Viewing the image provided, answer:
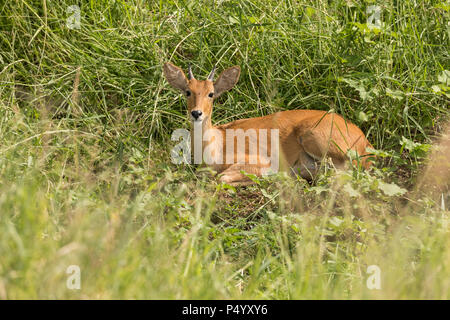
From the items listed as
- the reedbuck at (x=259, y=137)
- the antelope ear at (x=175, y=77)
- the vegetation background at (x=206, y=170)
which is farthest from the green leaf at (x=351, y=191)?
the antelope ear at (x=175, y=77)

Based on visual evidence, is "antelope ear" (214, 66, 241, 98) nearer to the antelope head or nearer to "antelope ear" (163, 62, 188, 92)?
the antelope head

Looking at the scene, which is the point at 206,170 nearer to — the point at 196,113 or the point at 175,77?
the point at 196,113

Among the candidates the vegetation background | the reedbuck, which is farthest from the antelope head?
the vegetation background

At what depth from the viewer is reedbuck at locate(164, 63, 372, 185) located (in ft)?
15.2

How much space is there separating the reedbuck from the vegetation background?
17 centimetres

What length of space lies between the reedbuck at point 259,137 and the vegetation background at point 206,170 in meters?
0.17

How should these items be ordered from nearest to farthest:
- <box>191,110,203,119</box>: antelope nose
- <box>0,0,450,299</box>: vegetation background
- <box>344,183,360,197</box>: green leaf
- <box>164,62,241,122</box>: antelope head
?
<box>0,0,450,299</box>: vegetation background
<box>344,183,360,197</box>: green leaf
<box>191,110,203,119</box>: antelope nose
<box>164,62,241,122</box>: antelope head

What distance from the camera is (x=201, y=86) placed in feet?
15.2

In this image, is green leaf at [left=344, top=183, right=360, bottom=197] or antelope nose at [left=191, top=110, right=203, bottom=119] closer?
green leaf at [left=344, top=183, right=360, bottom=197]

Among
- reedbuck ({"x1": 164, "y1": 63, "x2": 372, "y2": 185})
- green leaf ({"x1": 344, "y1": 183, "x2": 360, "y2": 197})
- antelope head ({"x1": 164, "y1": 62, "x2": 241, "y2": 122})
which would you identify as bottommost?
green leaf ({"x1": 344, "y1": 183, "x2": 360, "y2": 197})

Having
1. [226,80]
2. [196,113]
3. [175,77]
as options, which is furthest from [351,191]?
[175,77]

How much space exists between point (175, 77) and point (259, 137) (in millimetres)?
889

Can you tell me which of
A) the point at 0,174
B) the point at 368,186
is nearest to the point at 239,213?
the point at 368,186

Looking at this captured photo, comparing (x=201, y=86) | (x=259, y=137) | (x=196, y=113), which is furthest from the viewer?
(x=259, y=137)
